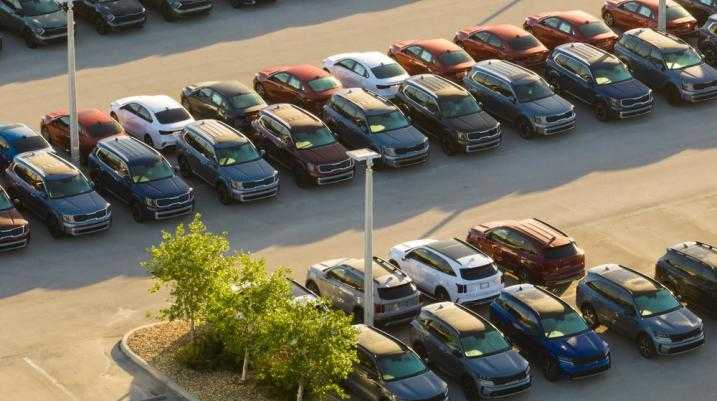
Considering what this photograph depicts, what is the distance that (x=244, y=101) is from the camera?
2450 inches

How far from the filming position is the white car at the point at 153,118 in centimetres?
6094

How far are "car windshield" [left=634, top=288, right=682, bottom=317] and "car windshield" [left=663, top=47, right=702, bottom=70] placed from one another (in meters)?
16.7

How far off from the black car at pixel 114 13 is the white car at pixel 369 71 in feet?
24.7

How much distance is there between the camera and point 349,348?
45844mm

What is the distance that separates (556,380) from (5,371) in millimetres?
13433

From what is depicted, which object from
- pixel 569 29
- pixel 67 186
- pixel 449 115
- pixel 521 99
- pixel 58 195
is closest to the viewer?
pixel 58 195

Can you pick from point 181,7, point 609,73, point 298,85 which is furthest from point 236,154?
point 609,73

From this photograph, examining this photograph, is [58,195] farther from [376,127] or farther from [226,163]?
[376,127]

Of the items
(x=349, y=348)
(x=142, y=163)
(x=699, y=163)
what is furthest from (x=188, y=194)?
(x=699, y=163)

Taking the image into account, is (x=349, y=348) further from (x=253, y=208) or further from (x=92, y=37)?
(x=92, y=37)

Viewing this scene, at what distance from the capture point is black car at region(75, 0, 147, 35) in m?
69.1

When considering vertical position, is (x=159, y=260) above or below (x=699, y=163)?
above

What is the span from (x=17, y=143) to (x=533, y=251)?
1617 cm

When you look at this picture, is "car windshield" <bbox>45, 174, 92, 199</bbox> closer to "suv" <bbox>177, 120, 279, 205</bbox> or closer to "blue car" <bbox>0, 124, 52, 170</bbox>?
"blue car" <bbox>0, 124, 52, 170</bbox>
